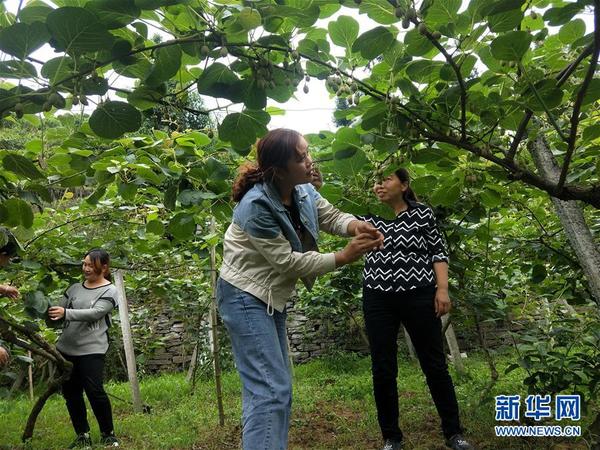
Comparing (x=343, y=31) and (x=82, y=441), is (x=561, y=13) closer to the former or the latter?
(x=343, y=31)

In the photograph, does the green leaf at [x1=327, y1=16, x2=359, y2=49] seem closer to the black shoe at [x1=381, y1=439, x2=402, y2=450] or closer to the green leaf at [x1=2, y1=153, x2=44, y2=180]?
the green leaf at [x1=2, y1=153, x2=44, y2=180]

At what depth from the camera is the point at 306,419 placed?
11.8 feet

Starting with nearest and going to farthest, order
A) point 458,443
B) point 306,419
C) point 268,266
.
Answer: point 268,266
point 458,443
point 306,419

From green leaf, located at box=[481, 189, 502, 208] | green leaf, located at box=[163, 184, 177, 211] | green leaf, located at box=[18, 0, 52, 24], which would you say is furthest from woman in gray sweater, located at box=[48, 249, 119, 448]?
green leaf, located at box=[18, 0, 52, 24]

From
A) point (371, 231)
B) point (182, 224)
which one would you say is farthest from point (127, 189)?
point (371, 231)

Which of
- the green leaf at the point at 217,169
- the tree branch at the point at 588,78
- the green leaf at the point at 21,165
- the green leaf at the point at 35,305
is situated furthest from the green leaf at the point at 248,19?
the green leaf at the point at 35,305

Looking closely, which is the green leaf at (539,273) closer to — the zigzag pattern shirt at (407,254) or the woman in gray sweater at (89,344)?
the zigzag pattern shirt at (407,254)

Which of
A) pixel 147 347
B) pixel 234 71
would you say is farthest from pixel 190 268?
pixel 234 71

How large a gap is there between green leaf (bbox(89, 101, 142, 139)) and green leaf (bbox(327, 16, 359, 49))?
1.57 ft

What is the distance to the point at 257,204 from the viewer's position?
164 cm

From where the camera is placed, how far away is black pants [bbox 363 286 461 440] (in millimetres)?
2385

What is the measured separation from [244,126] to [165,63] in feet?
0.90

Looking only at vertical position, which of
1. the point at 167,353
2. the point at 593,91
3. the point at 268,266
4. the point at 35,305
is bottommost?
the point at 167,353

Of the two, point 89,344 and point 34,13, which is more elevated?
point 34,13
